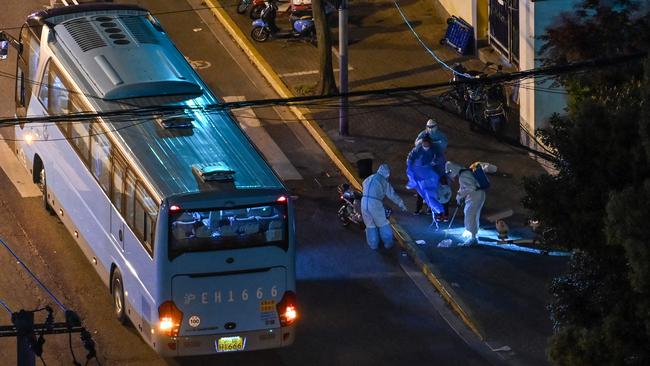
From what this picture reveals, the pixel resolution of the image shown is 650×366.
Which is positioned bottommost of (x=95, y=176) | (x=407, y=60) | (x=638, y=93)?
(x=407, y=60)

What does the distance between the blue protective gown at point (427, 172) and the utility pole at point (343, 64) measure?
2.73 metres

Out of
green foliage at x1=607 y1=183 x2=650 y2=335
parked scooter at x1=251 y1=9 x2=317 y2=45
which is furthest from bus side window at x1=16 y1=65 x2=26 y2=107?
green foliage at x1=607 y1=183 x2=650 y2=335

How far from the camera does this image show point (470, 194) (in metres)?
24.2

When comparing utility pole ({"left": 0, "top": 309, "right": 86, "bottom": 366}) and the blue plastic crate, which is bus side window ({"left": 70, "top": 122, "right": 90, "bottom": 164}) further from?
the blue plastic crate

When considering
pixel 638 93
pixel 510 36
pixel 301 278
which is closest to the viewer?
pixel 638 93

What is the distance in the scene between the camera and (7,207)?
1006 inches

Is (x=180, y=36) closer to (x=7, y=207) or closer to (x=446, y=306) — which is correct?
(x=7, y=207)

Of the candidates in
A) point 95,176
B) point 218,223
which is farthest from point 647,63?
point 95,176

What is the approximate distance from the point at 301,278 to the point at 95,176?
11.4 feet

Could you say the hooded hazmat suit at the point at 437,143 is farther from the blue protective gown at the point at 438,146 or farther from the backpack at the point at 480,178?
the backpack at the point at 480,178

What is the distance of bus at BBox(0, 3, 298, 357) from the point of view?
65.3 ft

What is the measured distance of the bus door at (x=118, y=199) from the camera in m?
21.2

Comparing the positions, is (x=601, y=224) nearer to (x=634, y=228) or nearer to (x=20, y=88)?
(x=634, y=228)

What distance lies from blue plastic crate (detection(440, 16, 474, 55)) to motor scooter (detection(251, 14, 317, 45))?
2718mm
